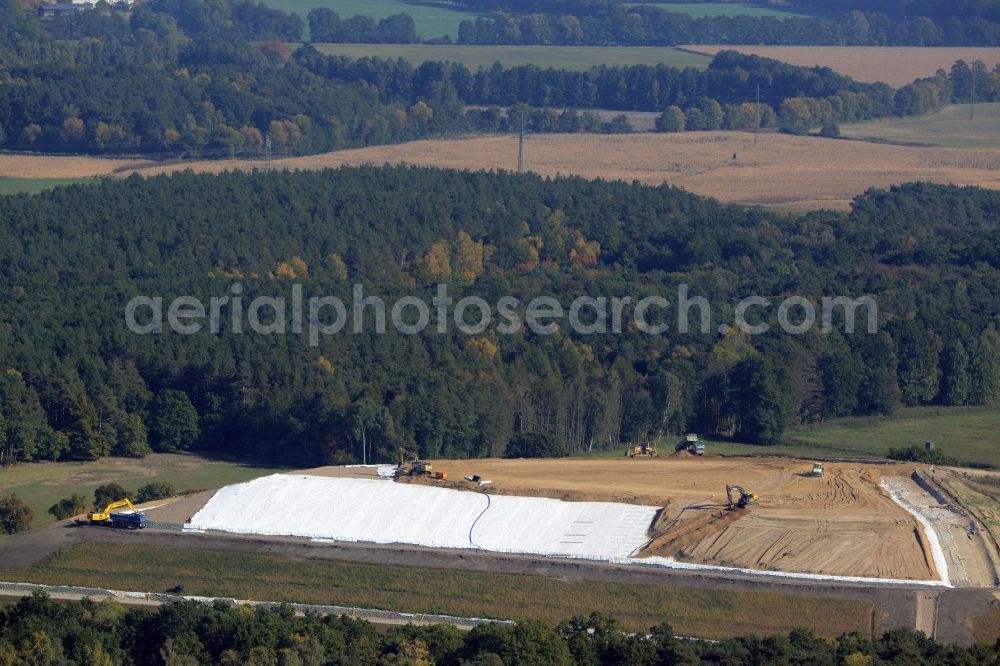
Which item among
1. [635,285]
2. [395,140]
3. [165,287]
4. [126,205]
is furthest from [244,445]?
[395,140]

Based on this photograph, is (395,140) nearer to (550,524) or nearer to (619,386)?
(619,386)

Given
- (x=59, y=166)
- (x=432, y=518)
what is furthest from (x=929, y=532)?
(x=59, y=166)

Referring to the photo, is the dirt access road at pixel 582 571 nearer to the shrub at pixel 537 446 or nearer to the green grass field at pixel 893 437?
the shrub at pixel 537 446

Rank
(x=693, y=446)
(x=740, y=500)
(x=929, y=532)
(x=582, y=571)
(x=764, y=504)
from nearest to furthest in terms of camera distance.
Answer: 1. (x=582, y=571)
2. (x=929, y=532)
3. (x=740, y=500)
4. (x=764, y=504)
5. (x=693, y=446)

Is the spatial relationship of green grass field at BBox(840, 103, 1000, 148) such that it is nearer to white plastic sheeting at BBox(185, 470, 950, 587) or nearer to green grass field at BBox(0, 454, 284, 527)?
green grass field at BBox(0, 454, 284, 527)

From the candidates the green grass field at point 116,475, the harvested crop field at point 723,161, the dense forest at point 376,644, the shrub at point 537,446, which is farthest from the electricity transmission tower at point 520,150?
the dense forest at point 376,644

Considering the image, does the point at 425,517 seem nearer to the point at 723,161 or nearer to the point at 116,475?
the point at 116,475
